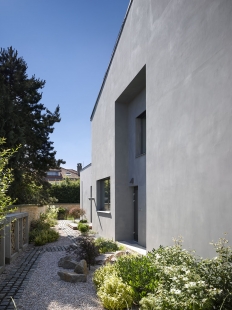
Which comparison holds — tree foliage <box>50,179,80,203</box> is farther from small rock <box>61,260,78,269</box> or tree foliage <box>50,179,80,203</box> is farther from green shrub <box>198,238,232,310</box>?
green shrub <box>198,238,232,310</box>

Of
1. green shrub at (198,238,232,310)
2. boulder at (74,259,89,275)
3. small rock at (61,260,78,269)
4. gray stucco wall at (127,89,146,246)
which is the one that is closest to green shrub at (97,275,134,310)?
green shrub at (198,238,232,310)

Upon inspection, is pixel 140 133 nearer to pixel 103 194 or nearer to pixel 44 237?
pixel 103 194

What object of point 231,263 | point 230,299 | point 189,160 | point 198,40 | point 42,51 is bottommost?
point 230,299

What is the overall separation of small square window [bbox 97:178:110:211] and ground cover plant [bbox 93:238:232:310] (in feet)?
29.9

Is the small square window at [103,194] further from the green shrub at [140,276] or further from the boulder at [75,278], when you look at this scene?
the green shrub at [140,276]

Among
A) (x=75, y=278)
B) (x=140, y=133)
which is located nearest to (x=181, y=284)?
(x=75, y=278)

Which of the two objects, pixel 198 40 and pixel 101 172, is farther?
pixel 101 172

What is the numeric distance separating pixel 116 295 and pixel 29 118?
39.8 feet

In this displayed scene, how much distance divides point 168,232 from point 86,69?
8.70m

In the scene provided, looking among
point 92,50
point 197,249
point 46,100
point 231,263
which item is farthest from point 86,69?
point 231,263

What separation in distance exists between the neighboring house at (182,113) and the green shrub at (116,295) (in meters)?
1.47

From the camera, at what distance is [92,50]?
10641 millimetres

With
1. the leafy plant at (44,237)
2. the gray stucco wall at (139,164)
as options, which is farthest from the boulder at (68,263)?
the leafy plant at (44,237)

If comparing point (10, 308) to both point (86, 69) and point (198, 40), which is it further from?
point (86, 69)
